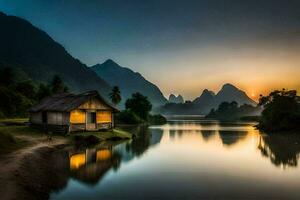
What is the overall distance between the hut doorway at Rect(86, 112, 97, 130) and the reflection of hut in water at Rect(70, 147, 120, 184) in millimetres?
12467

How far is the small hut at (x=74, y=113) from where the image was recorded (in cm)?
4184

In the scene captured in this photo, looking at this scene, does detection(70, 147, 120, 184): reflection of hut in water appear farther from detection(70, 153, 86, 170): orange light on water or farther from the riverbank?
the riverbank

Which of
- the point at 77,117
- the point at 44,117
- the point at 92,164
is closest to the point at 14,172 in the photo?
the point at 92,164

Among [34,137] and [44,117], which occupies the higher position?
[44,117]

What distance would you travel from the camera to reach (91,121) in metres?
45.4

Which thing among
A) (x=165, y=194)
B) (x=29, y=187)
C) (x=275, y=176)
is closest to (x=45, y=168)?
(x=29, y=187)

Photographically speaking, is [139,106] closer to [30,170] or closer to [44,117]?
[44,117]

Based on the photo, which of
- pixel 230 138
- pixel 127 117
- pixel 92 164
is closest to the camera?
pixel 92 164

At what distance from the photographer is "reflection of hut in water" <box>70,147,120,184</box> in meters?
20.0

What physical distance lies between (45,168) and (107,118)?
2691cm

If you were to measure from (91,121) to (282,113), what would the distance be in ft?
155

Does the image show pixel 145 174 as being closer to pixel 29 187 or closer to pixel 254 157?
pixel 29 187

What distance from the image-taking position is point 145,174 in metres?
21.5

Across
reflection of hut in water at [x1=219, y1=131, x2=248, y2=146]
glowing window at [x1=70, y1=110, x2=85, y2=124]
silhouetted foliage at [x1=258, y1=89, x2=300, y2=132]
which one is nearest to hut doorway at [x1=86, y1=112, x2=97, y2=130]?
glowing window at [x1=70, y1=110, x2=85, y2=124]
